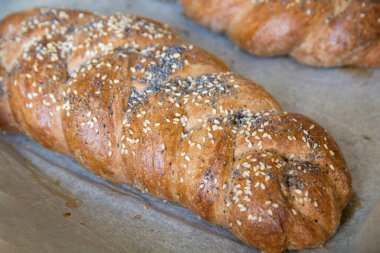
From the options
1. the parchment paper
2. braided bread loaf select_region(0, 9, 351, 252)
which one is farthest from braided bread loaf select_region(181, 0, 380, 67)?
braided bread loaf select_region(0, 9, 351, 252)

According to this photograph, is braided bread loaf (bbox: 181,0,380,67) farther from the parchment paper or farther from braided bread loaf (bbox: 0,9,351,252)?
braided bread loaf (bbox: 0,9,351,252)

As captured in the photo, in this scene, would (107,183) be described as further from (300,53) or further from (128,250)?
(300,53)

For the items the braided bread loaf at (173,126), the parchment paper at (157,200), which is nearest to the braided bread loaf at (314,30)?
the parchment paper at (157,200)

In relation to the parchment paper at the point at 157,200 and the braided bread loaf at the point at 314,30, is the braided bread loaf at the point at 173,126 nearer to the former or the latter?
the parchment paper at the point at 157,200

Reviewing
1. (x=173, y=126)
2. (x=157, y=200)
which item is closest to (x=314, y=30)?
(x=173, y=126)

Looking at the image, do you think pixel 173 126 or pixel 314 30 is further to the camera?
pixel 314 30

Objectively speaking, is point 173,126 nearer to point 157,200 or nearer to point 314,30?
point 157,200
